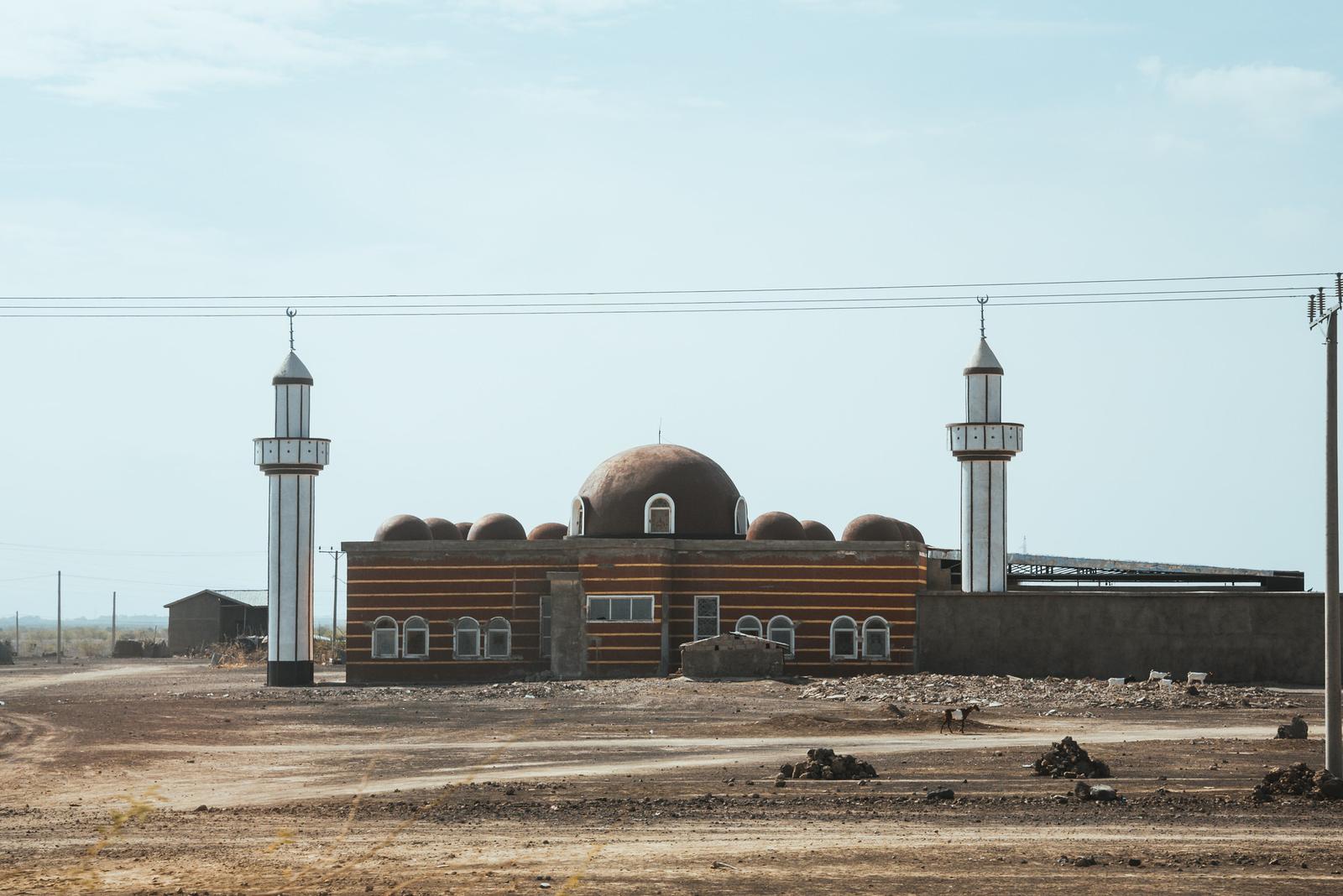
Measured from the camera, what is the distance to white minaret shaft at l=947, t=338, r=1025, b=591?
55.6m

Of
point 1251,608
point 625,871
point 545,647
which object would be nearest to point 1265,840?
point 625,871

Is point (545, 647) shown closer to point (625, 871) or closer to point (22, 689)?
point (22, 689)

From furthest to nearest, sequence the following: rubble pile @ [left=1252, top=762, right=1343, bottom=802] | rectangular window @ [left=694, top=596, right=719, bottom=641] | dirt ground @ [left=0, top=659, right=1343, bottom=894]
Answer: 1. rectangular window @ [left=694, top=596, right=719, bottom=641]
2. rubble pile @ [left=1252, top=762, right=1343, bottom=802]
3. dirt ground @ [left=0, top=659, right=1343, bottom=894]

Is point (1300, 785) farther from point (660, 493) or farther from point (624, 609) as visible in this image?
point (660, 493)

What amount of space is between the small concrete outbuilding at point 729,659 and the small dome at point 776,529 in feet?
19.3

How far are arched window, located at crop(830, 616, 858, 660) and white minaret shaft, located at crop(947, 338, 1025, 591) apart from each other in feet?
13.9

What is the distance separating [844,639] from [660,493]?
27.7 ft

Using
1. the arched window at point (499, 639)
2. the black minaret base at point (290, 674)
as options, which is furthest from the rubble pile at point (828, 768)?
the black minaret base at point (290, 674)

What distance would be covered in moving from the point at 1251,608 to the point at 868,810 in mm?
32976

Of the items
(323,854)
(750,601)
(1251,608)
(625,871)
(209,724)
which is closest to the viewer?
(625,871)

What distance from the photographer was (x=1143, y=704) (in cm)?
4250

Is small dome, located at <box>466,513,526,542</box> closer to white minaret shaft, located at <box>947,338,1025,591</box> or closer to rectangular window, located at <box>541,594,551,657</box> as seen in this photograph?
rectangular window, located at <box>541,594,551,657</box>

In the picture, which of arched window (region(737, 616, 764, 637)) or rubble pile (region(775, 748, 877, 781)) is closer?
rubble pile (region(775, 748, 877, 781))

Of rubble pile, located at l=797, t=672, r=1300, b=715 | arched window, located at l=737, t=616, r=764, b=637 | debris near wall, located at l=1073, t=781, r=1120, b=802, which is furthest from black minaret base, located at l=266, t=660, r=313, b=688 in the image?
debris near wall, located at l=1073, t=781, r=1120, b=802
